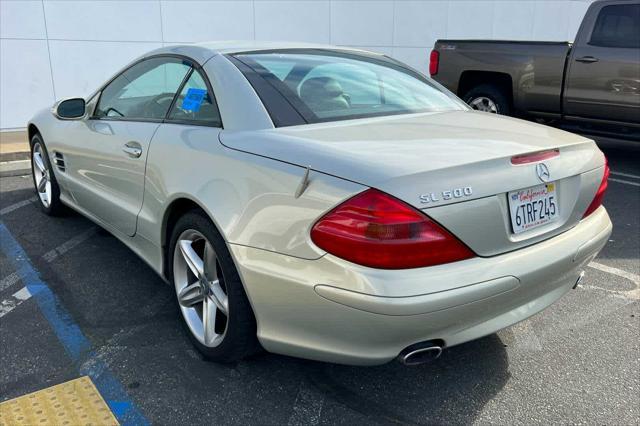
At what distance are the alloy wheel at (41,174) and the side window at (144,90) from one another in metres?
1.16

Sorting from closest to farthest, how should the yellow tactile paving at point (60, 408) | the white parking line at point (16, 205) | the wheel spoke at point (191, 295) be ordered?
the yellow tactile paving at point (60, 408)
the wheel spoke at point (191, 295)
the white parking line at point (16, 205)

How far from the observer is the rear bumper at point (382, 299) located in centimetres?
198

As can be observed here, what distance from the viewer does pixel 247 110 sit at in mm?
2588

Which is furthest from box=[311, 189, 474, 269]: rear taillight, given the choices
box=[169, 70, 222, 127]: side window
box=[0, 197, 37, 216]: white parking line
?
box=[0, 197, 37, 216]: white parking line

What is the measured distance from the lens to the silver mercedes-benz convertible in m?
2.01

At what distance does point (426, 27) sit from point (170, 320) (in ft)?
36.0

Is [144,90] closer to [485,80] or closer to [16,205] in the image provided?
[16,205]

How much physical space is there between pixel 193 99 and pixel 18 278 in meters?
1.83

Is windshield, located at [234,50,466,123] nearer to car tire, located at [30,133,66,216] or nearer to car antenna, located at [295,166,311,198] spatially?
car antenna, located at [295,166,311,198]

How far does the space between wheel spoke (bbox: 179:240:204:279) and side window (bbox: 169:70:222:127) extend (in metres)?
0.62

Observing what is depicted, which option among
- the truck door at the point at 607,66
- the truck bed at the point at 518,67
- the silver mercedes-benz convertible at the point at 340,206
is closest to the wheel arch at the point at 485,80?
the truck bed at the point at 518,67

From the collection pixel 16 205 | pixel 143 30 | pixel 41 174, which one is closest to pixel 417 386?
pixel 41 174

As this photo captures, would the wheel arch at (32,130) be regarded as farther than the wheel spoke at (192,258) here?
Yes

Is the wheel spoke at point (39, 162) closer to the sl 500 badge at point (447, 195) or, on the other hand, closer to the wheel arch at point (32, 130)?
the wheel arch at point (32, 130)
